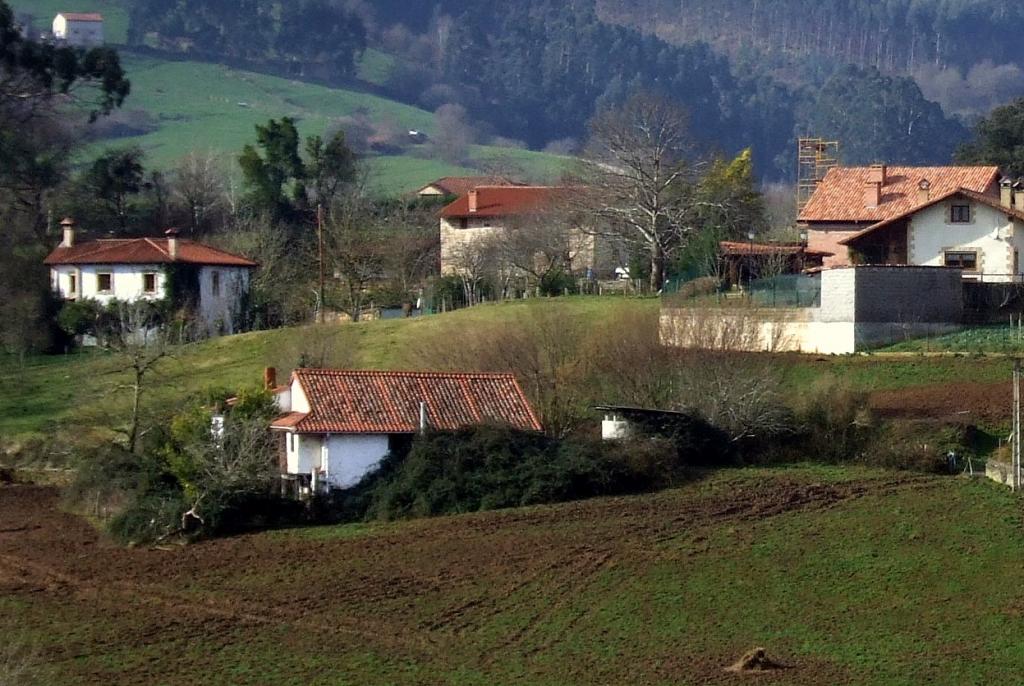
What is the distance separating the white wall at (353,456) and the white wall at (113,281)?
2622 cm

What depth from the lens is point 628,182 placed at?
209 ft

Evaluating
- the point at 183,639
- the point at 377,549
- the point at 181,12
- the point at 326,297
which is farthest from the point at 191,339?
the point at 181,12

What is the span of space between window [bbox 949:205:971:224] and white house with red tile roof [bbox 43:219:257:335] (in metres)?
24.7

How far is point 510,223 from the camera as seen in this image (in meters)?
73.2

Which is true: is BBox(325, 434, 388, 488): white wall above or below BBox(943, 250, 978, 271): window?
below

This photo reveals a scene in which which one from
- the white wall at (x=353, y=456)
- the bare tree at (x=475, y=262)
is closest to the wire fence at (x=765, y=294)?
the white wall at (x=353, y=456)

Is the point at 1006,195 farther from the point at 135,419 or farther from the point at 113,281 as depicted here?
the point at 113,281

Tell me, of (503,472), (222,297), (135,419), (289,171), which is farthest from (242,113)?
(503,472)

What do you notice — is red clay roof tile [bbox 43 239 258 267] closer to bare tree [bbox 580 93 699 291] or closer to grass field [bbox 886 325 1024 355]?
bare tree [bbox 580 93 699 291]

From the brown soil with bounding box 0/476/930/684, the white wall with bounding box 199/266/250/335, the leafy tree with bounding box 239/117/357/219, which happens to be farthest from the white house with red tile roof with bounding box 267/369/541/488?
the leafy tree with bounding box 239/117/357/219

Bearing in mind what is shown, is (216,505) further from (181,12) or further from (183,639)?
(181,12)

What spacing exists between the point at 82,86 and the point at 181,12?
131581 millimetres

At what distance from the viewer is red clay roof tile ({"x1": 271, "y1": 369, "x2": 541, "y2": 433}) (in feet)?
123

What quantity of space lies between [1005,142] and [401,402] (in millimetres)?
45561
